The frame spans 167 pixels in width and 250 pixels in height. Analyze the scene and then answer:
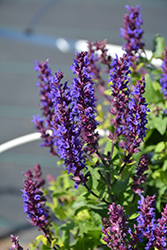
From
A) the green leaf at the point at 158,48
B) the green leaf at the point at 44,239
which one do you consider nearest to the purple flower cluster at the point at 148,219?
the green leaf at the point at 44,239

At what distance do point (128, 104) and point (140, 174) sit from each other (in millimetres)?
244

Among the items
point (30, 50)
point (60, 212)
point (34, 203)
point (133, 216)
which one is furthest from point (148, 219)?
point (30, 50)

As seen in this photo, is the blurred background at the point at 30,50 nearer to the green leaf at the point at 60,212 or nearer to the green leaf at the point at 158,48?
the green leaf at the point at 60,212

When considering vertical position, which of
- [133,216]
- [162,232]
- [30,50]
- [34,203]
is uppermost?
[30,50]

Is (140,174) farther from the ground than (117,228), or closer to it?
farther from the ground

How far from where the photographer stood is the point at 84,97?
3.53ft

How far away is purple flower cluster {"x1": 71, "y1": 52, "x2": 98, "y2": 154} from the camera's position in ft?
3.48

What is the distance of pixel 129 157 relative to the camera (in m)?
1.21

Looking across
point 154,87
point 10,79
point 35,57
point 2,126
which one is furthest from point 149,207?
point 35,57

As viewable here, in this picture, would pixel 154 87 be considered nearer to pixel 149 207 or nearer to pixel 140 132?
pixel 140 132

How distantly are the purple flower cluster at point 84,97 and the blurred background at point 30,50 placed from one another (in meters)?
0.70

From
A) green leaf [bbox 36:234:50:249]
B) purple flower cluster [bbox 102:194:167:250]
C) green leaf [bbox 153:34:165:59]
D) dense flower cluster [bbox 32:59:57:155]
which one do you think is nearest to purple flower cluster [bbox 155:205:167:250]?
purple flower cluster [bbox 102:194:167:250]

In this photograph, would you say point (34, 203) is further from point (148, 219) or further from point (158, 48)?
point (158, 48)

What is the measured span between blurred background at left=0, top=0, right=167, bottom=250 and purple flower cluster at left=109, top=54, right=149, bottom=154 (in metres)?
0.72
